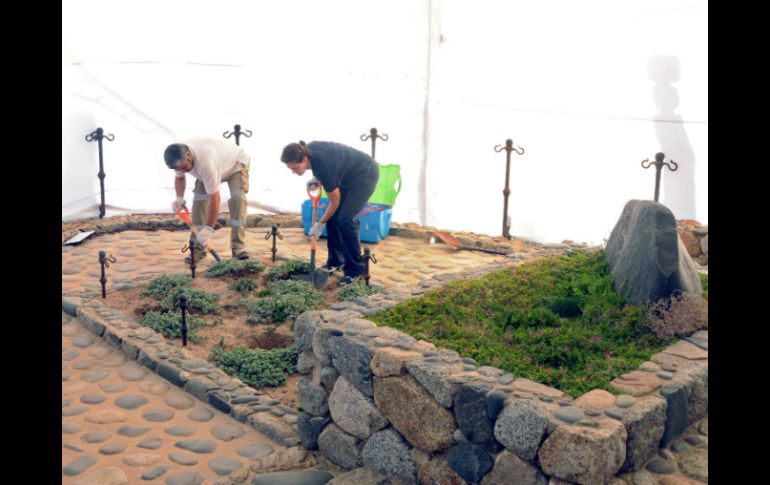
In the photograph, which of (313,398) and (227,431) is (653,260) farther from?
(227,431)

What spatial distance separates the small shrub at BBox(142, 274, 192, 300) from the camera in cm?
692

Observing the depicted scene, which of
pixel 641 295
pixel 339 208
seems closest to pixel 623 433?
pixel 641 295

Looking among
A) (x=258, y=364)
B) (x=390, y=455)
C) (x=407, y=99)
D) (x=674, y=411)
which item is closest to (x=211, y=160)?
(x=258, y=364)

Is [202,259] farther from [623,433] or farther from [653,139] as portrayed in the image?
[623,433]

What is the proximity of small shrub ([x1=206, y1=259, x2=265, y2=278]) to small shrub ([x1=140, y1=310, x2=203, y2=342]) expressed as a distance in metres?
1.09

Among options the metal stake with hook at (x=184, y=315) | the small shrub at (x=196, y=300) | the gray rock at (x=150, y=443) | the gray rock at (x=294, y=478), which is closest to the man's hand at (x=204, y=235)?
the small shrub at (x=196, y=300)

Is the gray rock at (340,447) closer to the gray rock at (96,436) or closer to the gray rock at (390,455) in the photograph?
the gray rock at (390,455)

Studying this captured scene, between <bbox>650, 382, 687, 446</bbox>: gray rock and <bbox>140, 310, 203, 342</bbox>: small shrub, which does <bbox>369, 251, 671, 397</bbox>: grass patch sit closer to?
<bbox>650, 382, 687, 446</bbox>: gray rock

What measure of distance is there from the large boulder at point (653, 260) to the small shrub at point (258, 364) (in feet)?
7.49

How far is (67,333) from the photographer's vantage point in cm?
618

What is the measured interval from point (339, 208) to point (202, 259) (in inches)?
65.1

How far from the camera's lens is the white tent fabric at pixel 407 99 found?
873 cm

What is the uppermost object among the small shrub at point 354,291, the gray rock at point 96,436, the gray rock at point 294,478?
the small shrub at point 354,291

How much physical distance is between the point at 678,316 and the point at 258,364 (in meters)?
2.74
